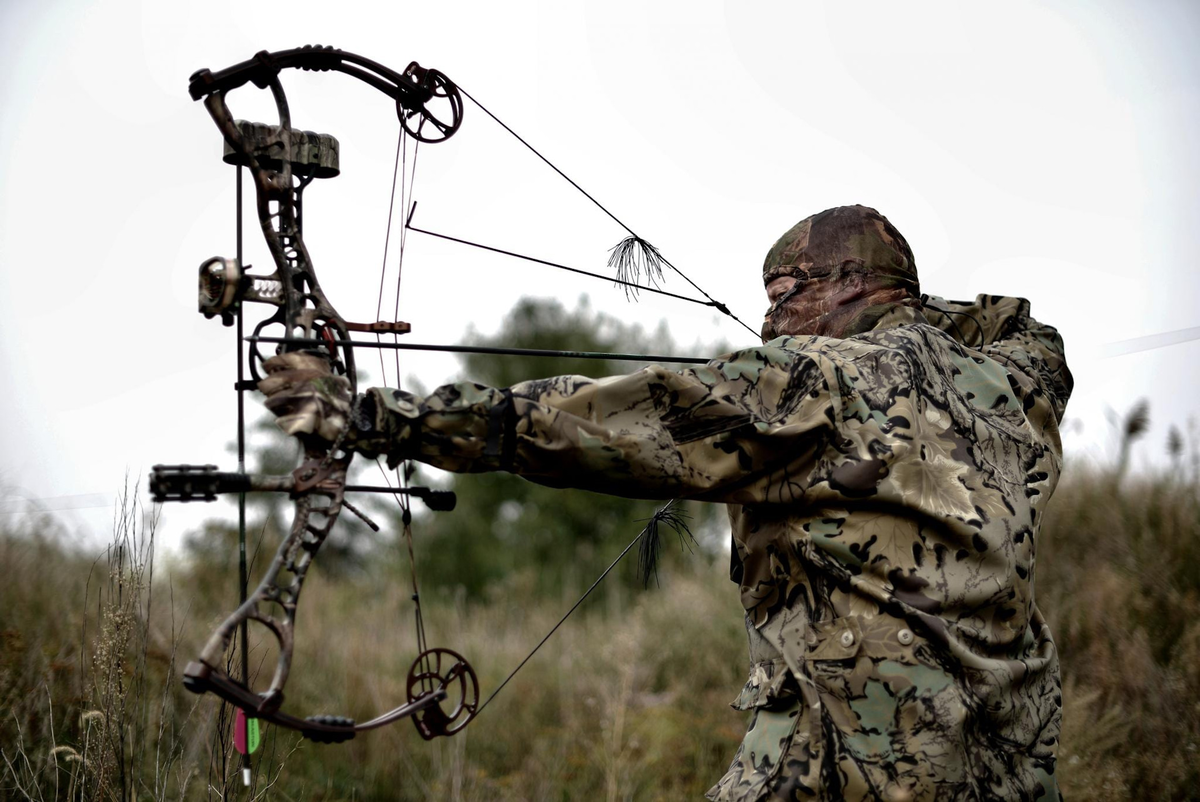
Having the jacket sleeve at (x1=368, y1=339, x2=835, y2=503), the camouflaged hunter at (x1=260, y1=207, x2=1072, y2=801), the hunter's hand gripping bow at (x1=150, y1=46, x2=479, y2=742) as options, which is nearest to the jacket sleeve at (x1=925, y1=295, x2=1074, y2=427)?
the camouflaged hunter at (x1=260, y1=207, x2=1072, y2=801)

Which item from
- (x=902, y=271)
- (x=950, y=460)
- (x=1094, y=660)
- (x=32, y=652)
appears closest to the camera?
(x=950, y=460)

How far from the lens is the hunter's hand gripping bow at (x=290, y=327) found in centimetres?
194

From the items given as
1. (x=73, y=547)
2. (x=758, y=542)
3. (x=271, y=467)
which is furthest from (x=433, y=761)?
(x=271, y=467)

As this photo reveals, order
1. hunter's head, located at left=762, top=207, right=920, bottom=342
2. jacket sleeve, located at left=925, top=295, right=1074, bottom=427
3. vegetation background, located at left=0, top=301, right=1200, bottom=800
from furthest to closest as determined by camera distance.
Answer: vegetation background, located at left=0, top=301, right=1200, bottom=800 → jacket sleeve, located at left=925, top=295, right=1074, bottom=427 → hunter's head, located at left=762, top=207, right=920, bottom=342

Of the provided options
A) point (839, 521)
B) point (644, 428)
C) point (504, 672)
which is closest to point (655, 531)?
point (839, 521)

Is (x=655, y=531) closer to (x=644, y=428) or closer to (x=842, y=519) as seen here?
(x=842, y=519)

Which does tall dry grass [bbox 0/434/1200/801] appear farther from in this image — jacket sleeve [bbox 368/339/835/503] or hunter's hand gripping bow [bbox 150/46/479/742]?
→ jacket sleeve [bbox 368/339/835/503]

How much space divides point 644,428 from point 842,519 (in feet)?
1.64

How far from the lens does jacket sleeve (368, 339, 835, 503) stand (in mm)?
1988

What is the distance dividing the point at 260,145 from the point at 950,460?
173 centimetres

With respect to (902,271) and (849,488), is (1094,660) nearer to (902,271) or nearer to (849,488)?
(902,271)

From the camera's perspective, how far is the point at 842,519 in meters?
2.26

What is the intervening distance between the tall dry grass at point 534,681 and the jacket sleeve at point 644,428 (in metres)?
1.38

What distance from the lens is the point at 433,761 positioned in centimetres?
602
